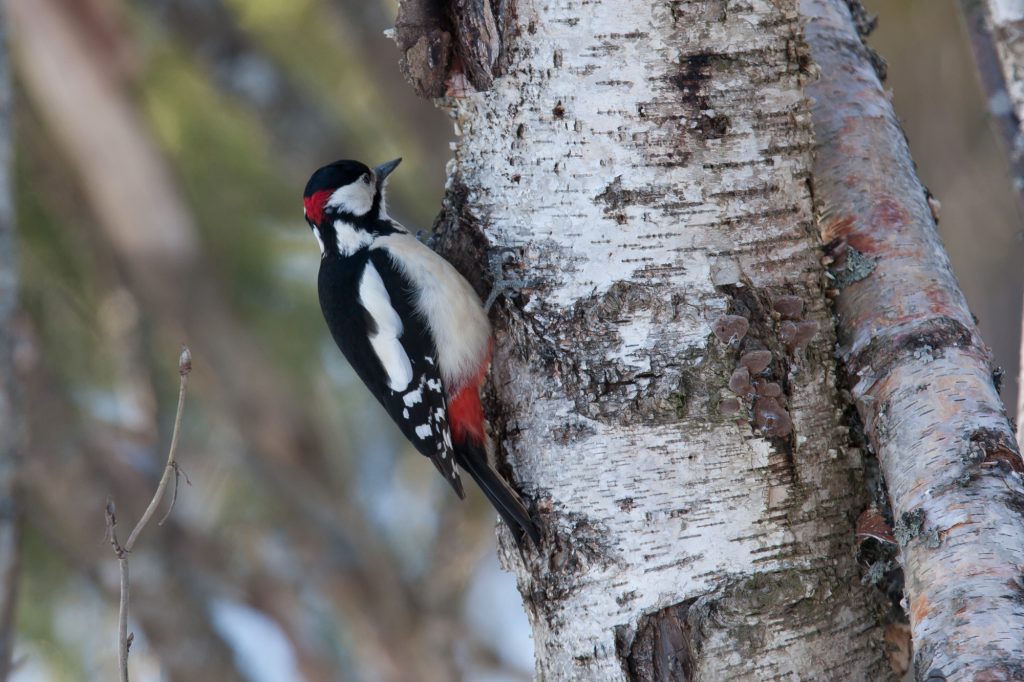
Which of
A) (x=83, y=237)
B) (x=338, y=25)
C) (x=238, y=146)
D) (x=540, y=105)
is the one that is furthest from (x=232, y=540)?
(x=540, y=105)

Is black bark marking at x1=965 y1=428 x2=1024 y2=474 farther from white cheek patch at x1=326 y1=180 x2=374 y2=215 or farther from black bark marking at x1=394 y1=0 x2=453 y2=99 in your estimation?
white cheek patch at x1=326 y1=180 x2=374 y2=215

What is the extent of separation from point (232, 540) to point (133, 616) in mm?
1431

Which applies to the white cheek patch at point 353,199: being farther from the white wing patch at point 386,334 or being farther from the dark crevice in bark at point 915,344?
the dark crevice in bark at point 915,344

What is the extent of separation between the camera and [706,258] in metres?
1.76

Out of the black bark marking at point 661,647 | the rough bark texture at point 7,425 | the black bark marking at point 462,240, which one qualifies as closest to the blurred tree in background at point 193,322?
the rough bark texture at point 7,425

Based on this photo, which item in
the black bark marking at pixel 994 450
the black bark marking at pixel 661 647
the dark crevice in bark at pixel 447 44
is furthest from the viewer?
the dark crevice in bark at pixel 447 44

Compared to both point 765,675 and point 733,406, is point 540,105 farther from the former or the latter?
point 765,675

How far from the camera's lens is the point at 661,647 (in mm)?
1692

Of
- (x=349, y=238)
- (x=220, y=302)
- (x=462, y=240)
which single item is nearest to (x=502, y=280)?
(x=462, y=240)

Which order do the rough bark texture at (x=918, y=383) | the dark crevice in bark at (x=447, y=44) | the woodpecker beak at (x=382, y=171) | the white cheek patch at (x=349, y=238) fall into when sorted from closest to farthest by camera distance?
the rough bark texture at (x=918, y=383), the dark crevice in bark at (x=447, y=44), the white cheek patch at (x=349, y=238), the woodpecker beak at (x=382, y=171)

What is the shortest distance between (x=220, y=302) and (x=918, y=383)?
399cm

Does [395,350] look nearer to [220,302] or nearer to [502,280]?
[502,280]

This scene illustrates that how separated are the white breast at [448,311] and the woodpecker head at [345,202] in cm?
31

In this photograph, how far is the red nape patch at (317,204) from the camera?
2920 mm
